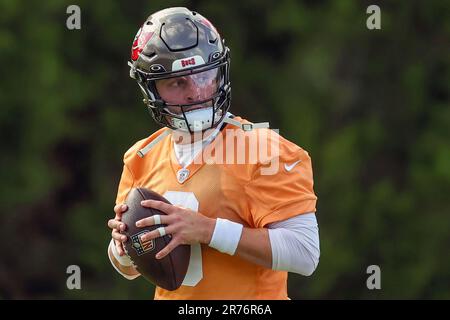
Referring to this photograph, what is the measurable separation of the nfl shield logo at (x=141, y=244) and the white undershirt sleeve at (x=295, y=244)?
0.88 feet

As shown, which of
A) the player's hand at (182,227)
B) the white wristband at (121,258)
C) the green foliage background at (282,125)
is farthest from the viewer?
the green foliage background at (282,125)

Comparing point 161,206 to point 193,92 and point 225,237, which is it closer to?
point 225,237

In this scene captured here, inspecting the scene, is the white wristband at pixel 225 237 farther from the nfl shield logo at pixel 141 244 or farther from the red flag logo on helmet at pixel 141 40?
the red flag logo on helmet at pixel 141 40

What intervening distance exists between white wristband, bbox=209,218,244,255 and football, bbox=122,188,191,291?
0.09 m

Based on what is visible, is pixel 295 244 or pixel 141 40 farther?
pixel 141 40

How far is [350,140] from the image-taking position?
5.53 m

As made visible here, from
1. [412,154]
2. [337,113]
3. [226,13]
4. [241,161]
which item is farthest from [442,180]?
[241,161]

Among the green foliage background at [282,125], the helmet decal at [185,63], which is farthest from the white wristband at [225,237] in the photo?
the green foliage background at [282,125]

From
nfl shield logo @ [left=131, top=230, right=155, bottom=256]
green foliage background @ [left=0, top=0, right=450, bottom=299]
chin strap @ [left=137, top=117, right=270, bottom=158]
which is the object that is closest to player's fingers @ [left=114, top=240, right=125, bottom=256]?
nfl shield logo @ [left=131, top=230, right=155, bottom=256]

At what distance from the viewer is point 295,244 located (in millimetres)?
2232

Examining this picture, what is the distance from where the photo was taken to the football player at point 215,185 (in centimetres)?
222

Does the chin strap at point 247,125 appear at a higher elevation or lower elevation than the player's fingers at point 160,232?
higher

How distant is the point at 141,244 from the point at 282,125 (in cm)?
322

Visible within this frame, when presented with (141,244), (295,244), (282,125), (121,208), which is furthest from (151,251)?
(282,125)
